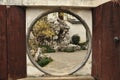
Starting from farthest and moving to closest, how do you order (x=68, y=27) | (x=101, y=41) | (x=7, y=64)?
(x=68, y=27) < (x=7, y=64) < (x=101, y=41)

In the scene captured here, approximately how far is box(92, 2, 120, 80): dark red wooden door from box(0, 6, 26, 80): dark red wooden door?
1546 millimetres

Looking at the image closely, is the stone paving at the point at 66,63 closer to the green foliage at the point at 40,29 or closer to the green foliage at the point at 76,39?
the green foliage at the point at 40,29

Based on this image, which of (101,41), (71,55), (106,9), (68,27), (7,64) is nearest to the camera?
(106,9)

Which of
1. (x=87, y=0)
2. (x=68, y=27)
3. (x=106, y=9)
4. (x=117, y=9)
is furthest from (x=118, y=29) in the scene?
(x=68, y=27)

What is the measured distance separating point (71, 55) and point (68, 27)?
303cm

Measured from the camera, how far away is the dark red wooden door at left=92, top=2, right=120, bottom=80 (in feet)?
20.4

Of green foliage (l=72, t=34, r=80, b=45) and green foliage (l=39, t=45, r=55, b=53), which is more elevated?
green foliage (l=72, t=34, r=80, b=45)

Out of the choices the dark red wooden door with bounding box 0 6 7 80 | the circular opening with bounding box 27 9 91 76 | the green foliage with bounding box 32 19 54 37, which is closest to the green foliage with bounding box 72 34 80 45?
the circular opening with bounding box 27 9 91 76

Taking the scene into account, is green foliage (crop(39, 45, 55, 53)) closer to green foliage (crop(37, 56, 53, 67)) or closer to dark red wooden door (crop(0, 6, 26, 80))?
green foliage (crop(37, 56, 53, 67))

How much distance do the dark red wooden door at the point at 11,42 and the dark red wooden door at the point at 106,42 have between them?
5.07 feet

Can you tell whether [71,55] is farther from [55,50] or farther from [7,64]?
[7,64]

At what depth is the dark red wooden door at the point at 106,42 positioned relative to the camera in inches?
244

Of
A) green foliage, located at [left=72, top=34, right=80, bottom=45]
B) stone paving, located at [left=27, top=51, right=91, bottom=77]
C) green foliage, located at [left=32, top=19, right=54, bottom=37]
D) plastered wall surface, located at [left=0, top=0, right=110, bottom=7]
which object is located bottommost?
stone paving, located at [left=27, top=51, right=91, bottom=77]

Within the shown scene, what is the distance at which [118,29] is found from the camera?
613 centimetres
